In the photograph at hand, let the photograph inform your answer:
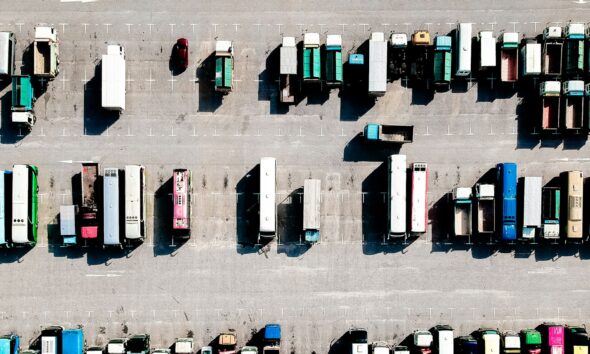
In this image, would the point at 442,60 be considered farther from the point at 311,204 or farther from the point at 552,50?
the point at 311,204

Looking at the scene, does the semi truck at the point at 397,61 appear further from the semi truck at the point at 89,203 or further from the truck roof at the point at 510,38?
the semi truck at the point at 89,203

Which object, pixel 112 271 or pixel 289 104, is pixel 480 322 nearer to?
pixel 289 104

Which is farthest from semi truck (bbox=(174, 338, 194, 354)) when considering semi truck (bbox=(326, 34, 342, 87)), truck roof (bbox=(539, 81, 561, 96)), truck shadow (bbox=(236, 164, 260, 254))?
truck roof (bbox=(539, 81, 561, 96))

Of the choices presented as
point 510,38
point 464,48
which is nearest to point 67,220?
point 464,48

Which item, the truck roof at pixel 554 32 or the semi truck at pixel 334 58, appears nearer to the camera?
the semi truck at pixel 334 58

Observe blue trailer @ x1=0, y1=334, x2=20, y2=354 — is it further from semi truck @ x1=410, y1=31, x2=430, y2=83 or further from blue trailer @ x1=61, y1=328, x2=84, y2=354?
semi truck @ x1=410, y1=31, x2=430, y2=83

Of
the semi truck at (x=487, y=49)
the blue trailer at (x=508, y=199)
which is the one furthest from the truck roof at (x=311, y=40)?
the blue trailer at (x=508, y=199)
